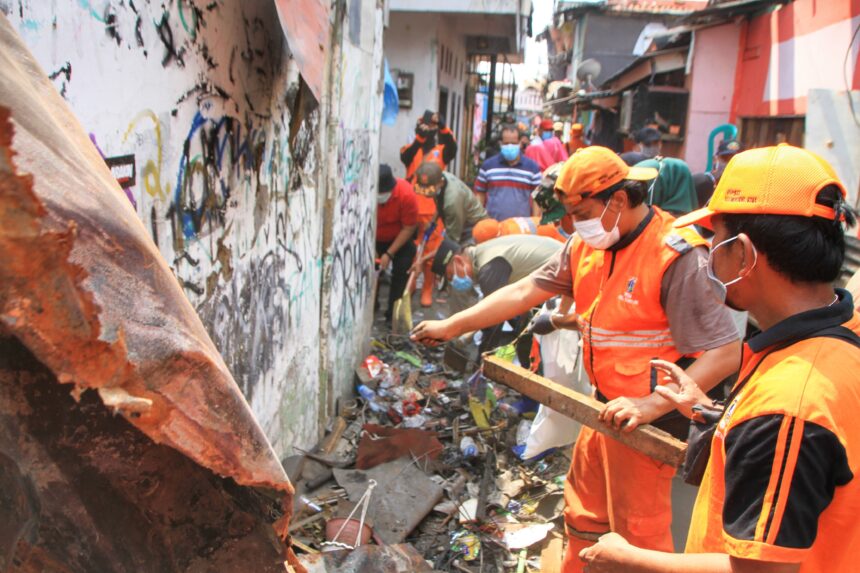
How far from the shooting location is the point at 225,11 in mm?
2971

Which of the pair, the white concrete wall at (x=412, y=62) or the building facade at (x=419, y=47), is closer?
the building facade at (x=419, y=47)

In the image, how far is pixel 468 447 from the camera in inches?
207

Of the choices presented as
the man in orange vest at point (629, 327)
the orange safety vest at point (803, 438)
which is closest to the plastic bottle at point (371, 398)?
the man in orange vest at point (629, 327)

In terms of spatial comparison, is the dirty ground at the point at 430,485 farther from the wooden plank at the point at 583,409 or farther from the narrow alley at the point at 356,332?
the wooden plank at the point at 583,409

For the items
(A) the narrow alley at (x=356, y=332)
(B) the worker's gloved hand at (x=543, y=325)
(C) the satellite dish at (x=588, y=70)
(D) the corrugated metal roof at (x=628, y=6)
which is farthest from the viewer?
(D) the corrugated metal roof at (x=628, y=6)

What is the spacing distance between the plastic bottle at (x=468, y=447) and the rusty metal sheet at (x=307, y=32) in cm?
293

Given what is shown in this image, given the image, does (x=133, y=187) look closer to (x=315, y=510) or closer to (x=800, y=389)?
(x=800, y=389)

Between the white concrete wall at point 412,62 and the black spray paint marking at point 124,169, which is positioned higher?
the white concrete wall at point 412,62

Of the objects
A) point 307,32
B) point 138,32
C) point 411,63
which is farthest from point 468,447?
point 411,63

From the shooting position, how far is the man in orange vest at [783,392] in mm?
1387

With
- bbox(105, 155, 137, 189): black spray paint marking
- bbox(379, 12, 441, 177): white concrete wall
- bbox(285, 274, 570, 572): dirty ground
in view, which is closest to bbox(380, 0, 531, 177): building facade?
bbox(379, 12, 441, 177): white concrete wall

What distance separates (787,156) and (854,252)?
4974 millimetres

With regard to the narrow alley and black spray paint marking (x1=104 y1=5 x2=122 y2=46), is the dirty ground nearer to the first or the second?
the narrow alley

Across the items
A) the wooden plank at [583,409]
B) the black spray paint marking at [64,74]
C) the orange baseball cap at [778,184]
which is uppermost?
the black spray paint marking at [64,74]
